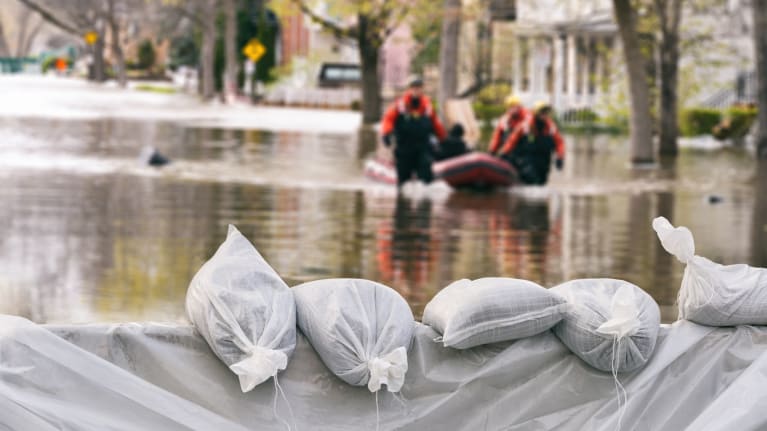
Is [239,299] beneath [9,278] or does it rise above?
above

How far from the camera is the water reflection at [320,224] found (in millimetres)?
12312

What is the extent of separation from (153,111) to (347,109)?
12.4m

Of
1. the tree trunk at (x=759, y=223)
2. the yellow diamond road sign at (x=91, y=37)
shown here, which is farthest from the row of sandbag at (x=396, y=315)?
the yellow diamond road sign at (x=91, y=37)

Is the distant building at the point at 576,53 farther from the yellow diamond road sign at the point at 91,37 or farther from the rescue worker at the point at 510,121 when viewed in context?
the yellow diamond road sign at the point at 91,37

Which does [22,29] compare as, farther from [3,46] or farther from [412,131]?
[412,131]

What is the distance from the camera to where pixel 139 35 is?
11881cm

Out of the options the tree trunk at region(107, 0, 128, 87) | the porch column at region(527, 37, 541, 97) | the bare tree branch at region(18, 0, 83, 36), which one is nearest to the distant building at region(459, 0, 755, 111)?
the porch column at region(527, 37, 541, 97)

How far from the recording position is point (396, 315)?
211 inches

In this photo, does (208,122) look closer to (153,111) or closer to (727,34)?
(153,111)

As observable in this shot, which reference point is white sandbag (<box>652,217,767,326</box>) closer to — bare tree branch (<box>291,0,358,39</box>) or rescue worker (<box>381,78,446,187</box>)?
rescue worker (<box>381,78,446,187</box>)

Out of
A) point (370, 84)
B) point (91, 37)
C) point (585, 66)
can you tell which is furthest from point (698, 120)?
point (91, 37)

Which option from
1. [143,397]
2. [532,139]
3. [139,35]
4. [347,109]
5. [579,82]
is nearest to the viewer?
[143,397]

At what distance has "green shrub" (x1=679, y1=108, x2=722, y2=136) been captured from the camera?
136 ft

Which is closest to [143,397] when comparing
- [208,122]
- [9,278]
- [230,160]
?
[9,278]
